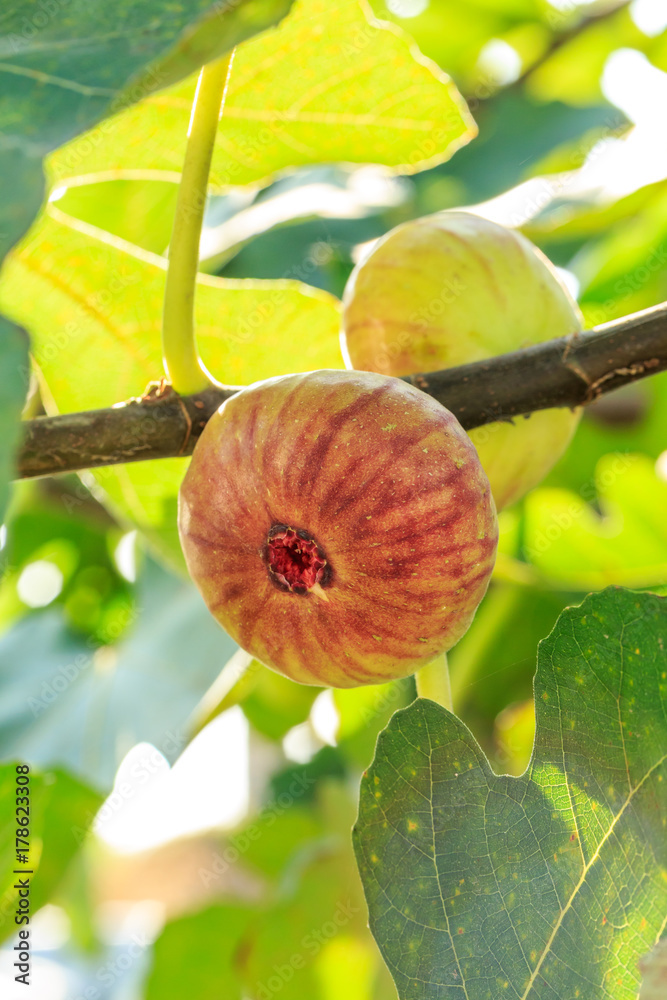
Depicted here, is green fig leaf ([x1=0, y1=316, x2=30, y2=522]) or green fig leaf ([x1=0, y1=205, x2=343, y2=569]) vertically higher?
green fig leaf ([x1=0, y1=316, x2=30, y2=522])

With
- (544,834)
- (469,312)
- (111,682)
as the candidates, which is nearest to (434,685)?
(544,834)

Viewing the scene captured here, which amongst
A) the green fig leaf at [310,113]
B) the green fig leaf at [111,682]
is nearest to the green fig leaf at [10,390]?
the green fig leaf at [310,113]

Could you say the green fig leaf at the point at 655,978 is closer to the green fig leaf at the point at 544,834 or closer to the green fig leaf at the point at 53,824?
the green fig leaf at the point at 544,834

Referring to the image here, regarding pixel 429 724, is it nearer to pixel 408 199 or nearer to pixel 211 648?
pixel 211 648

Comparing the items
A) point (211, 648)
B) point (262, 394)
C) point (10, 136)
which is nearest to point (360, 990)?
point (211, 648)

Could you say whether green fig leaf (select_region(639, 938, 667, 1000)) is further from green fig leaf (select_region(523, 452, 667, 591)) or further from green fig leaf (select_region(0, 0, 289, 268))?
green fig leaf (select_region(523, 452, 667, 591))

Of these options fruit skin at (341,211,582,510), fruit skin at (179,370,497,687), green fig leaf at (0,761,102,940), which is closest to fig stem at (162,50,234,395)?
fruit skin at (179,370,497,687)
